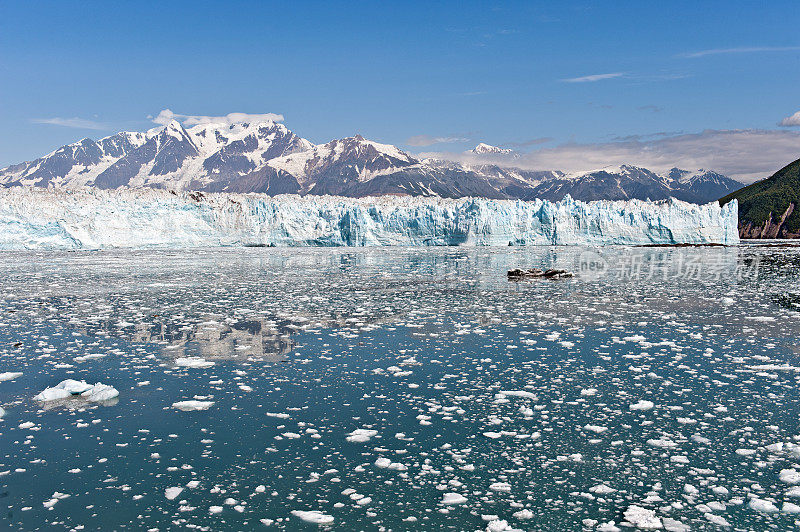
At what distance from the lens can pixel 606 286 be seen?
20.8m

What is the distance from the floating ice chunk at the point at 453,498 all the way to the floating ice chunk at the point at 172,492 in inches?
92.7

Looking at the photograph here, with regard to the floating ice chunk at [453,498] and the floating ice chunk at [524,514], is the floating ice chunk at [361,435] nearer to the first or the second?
the floating ice chunk at [453,498]

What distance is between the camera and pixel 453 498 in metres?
4.77

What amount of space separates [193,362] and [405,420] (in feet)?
14.7

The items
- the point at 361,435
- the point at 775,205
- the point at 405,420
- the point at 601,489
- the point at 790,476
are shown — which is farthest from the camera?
the point at 775,205

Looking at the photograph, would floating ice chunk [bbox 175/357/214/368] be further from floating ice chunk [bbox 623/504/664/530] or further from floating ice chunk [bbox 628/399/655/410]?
floating ice chunk [bbox 623/504/664/530]

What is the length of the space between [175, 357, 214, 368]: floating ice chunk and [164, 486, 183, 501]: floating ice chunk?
437cm

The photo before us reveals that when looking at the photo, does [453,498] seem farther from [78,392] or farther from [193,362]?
[193,362]

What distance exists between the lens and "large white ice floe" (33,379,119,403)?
7453 mm

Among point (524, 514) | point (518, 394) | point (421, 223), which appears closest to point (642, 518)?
point (524, 514)

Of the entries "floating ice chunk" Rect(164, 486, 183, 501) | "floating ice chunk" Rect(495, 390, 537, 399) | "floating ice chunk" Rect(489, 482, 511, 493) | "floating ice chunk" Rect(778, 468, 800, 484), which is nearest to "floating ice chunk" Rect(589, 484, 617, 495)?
"floating ice chunk" Rect(489, 482, 511, 493)

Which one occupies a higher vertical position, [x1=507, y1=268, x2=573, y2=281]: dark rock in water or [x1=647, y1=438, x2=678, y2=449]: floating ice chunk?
[x1=507, y1=268, x2=573, y2=281]: dark rock in water

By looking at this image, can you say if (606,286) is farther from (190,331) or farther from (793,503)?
(793,503)

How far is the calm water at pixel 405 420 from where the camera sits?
468 centimetres
